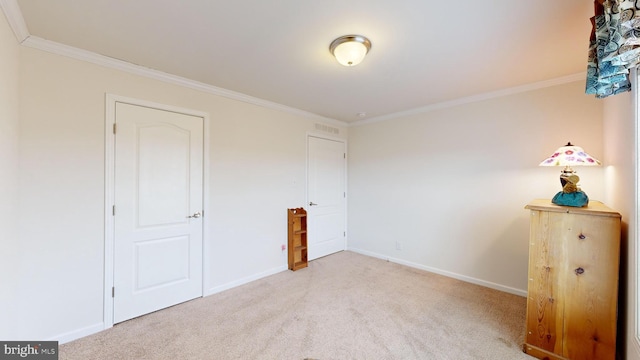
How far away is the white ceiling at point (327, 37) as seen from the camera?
155cm

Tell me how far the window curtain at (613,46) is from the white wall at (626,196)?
0.19 m

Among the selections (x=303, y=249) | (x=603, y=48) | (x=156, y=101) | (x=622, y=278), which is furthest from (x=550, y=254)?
(x=156, y=101)

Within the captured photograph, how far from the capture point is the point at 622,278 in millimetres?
1739

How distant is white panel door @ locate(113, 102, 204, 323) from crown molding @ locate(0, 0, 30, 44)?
0.68 metres

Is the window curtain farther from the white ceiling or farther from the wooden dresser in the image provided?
the wooden dresser

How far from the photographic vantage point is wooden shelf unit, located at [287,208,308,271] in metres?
3.62

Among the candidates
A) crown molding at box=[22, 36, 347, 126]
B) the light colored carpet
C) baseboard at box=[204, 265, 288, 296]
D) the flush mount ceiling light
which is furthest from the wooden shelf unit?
the flush mount ceiling light

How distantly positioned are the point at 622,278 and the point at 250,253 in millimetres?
3397

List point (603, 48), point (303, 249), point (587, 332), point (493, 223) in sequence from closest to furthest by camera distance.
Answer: point (603, 48) → point (587, 332) → point (493, 223) → point (303, 249)

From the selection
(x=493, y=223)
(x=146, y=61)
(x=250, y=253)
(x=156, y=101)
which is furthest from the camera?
(x=250, y=253)

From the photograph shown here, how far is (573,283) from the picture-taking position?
1.77 m

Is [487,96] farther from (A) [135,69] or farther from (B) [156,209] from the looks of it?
(B) [156,209]

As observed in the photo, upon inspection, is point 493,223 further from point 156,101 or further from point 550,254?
→ point 156,101

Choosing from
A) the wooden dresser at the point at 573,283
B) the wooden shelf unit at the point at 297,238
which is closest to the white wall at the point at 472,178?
the wooden dresser at the point at 573,283
